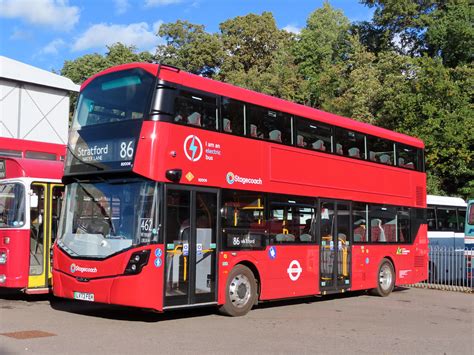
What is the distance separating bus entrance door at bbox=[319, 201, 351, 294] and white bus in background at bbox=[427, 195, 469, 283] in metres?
6.16

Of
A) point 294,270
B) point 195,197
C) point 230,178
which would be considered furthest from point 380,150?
point 195,197

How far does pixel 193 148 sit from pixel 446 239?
47.8 ft

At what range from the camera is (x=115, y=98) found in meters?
10.3

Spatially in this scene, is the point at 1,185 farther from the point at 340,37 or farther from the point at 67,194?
the point at 340,37

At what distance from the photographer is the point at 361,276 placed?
14.8 m

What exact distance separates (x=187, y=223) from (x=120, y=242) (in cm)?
124

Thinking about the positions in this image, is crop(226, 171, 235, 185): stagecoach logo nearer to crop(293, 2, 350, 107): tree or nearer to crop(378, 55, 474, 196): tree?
crop(378, 55, 474, 196): tree

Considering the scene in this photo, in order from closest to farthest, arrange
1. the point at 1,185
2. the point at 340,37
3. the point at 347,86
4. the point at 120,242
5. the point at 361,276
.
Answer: the point at 120,242 < the point at 1,185 < the point at 361,276 < the point at 347,86 < the point at 340,37

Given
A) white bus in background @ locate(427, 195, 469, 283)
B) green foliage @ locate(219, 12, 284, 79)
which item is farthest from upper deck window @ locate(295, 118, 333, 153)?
green foliage @ locate(219, 12, 284, 79)

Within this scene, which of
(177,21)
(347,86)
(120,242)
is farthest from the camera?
(177,21)

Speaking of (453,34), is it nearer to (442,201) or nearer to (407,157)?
(442,201)

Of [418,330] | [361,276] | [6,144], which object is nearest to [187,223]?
[418,330]

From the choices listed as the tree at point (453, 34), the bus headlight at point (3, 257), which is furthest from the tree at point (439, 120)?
the bus headlight at point (3, 257)

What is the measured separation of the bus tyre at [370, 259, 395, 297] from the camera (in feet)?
51.6
